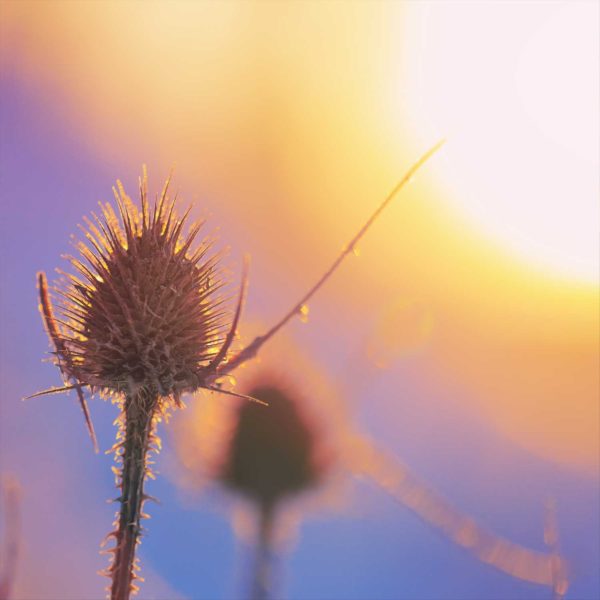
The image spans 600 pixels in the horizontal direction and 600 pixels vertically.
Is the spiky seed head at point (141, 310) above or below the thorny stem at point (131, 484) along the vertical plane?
above

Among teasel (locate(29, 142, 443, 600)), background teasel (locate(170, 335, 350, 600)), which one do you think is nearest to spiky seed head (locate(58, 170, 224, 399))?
teasel (locate(29, 142, 443, 600))

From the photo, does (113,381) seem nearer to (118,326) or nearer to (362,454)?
(118,326)

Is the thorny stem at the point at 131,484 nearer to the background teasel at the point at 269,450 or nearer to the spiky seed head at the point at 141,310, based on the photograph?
the spiky seed head at the point at 141,310

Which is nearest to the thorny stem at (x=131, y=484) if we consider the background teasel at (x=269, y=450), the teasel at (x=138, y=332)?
the teasel at (x=138, y=332)

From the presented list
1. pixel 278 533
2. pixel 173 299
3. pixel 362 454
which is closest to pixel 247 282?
pixel 173 299

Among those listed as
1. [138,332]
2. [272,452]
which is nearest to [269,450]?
[272,452]

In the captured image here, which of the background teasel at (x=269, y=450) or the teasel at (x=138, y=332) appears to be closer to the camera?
the teasel at (x=138, y=332)
